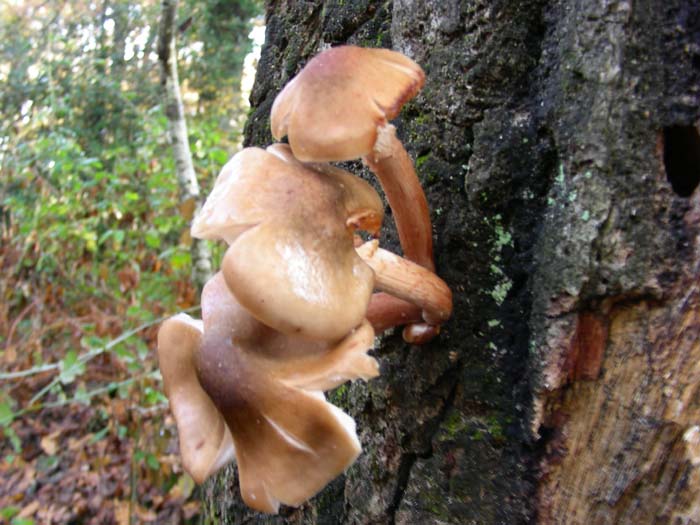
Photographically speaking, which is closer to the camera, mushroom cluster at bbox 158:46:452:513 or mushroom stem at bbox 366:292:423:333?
mushroom cluster at bbox 158:46:452:513

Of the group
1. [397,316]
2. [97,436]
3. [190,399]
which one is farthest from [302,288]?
[97,436]

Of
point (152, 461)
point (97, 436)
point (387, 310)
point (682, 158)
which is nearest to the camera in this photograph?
point (682, 158)

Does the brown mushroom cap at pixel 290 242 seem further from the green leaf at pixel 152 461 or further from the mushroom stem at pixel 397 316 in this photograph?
the green leaf at pixel 152 461

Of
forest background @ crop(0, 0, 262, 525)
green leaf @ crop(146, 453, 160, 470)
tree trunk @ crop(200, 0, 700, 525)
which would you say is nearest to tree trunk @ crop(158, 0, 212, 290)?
forest background @ crop(0, 0, 262, 525)

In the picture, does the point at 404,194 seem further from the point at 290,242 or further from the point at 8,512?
the point at 8,512

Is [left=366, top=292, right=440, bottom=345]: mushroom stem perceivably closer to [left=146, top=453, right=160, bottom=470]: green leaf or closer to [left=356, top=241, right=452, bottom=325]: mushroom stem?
[left=356, top=241, right=452, bottom=325]: mushroom stem

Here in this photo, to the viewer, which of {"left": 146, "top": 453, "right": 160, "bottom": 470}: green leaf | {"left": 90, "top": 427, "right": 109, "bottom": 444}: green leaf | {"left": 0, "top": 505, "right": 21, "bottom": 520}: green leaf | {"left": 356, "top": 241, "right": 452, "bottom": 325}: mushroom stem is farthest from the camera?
{"left": 90, "top": 427, "right": 109, "bottom": 444}: green leaf

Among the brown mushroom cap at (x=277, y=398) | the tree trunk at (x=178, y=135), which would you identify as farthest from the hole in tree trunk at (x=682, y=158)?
the tree trunk at (x=178, y=135)
